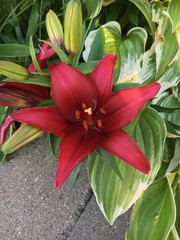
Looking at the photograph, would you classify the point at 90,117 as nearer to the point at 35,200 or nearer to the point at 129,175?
the point at 129,175

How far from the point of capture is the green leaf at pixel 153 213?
102 centimetres

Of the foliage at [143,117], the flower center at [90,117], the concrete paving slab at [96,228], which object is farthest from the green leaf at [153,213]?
the flower center at [90,117]

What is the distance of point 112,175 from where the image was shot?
102 cm

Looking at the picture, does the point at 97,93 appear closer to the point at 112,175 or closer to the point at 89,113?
the point at 89,113

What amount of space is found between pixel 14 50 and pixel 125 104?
1.36 feet

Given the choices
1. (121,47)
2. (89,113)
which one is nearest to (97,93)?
(89,113)

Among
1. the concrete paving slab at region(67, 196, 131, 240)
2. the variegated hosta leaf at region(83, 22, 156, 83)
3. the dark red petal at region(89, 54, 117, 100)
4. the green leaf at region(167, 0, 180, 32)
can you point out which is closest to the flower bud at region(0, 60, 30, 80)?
the dark red petal at region(89, 54, 117, 100)

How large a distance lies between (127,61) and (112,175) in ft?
0.85

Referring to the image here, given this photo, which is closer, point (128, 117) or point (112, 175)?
point (128, 117)

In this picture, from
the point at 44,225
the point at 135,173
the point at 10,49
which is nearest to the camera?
the point at 135,173

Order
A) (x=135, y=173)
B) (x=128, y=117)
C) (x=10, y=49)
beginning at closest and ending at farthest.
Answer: (x=128, y=117) → (x=135, y=173) → (x=10, y=49)

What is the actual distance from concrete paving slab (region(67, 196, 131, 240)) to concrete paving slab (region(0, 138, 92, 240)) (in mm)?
20

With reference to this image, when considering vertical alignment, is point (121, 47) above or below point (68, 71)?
below

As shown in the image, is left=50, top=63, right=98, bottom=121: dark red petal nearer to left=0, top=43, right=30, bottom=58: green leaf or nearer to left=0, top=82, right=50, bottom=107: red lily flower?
left=0, top=82, right=50, bottom=107: red lily flower
